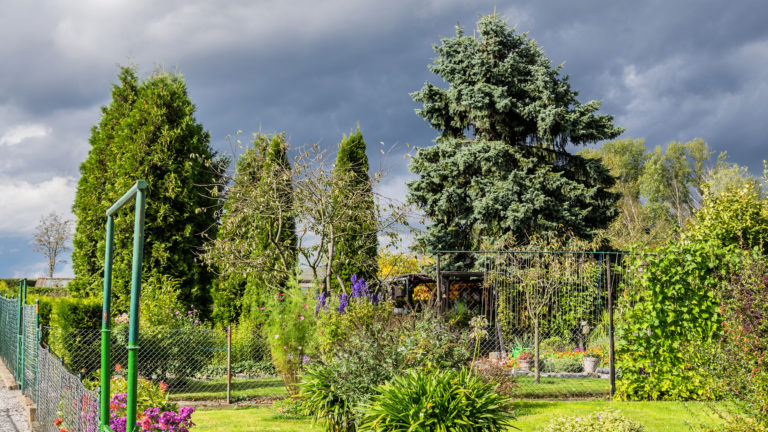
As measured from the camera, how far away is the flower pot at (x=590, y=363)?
11211 millimetres

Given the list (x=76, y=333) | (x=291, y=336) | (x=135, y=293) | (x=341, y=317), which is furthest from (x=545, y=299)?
(x=135, y=293)

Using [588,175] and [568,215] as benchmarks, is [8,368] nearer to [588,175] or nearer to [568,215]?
[568,215]

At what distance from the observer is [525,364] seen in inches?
457

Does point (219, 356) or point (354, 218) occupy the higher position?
point (354, 218)

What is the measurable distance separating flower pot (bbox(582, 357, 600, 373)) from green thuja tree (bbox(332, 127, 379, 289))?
176 inches

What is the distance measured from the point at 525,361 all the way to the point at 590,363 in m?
1.21

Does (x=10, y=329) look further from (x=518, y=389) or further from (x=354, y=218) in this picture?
(x=518, y=389)

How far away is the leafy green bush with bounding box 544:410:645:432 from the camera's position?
497 centimetres

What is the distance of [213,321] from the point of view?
14.1 metres

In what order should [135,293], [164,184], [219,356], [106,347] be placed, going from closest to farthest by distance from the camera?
[135,293] → [106,347] → [219,356] → [164,184]

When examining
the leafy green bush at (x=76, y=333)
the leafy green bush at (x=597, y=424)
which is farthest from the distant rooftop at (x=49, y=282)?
the leafy green bush at (x=597, y=424)

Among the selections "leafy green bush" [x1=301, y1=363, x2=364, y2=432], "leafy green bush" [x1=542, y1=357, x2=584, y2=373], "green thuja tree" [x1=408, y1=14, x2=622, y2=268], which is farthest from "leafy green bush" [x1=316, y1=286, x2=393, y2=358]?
"green thuja tree" [x1=408, y1=14, x2=622, y2=268]

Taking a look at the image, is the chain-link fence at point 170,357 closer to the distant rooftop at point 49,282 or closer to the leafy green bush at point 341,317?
the leafy green bush at point 341,317

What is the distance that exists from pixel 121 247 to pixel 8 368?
9.36 feet
